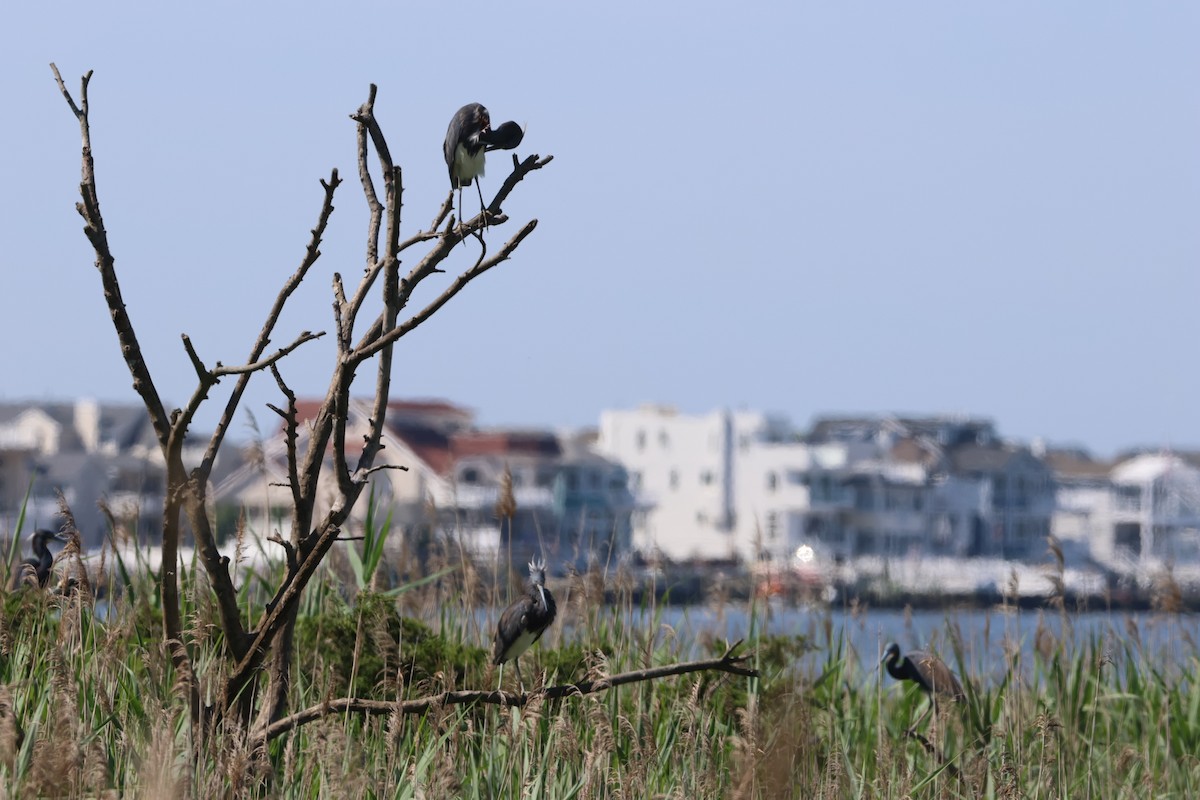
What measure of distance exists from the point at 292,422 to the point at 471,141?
1.64m

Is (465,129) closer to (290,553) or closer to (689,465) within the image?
(290,553)

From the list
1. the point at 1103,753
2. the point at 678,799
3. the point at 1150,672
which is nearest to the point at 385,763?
the point at 678,799

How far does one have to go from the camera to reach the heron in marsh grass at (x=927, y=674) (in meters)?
5.95

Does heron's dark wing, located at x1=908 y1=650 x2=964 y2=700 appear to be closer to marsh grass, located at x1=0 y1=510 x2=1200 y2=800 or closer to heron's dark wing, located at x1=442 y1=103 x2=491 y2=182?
marsh grass, located at x1=0 y1=510 x2=1200 y2=800

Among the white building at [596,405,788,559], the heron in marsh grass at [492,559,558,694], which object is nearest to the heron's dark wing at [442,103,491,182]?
the heron in marsh grass at [492,559,558,694]

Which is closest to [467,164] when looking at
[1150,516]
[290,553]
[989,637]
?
[290,553]

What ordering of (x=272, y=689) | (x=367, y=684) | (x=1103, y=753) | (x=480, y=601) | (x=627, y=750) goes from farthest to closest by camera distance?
(x=480, y=601) < (x=1103, y=753) < (x=367, y=684) < (x=627, y=750) < (x=272, y=689)

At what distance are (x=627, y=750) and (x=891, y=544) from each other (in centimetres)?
7933

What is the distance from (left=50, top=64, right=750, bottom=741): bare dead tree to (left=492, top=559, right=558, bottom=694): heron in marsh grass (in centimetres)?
112

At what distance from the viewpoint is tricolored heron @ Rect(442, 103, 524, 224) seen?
5387 millimetres

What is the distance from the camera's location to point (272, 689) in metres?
4.58

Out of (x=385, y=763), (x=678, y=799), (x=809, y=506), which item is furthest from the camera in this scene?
(x=809, y=506)

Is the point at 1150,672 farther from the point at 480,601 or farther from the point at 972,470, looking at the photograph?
the point at 972,470

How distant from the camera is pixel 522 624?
578cm
